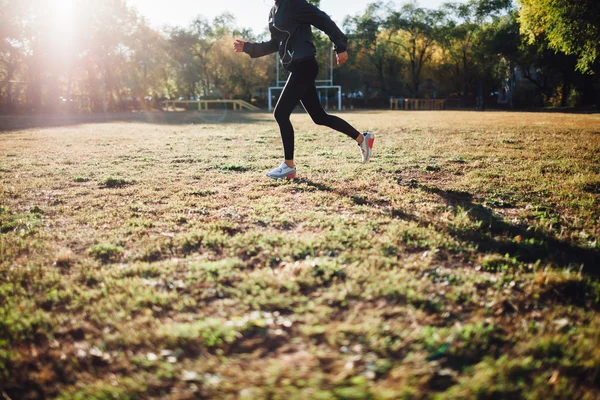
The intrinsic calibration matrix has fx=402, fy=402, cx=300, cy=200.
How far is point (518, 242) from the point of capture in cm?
303

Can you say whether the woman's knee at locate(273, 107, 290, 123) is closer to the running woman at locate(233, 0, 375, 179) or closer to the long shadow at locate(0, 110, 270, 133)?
the running woman at locate(233, 0, 375, 179)

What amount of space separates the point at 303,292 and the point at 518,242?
1815 millimetres

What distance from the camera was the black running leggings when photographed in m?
4.93

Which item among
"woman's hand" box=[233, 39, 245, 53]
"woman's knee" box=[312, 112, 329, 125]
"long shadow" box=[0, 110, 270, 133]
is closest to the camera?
"woman's knee" box=[312, 112, 329, 125]

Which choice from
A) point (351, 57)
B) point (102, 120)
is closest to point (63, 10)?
point (102, 120)

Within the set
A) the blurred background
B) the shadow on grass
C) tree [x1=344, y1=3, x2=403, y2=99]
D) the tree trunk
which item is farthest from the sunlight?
the tree trunk

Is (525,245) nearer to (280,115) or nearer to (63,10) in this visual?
(280,115)

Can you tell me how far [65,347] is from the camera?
1839mm

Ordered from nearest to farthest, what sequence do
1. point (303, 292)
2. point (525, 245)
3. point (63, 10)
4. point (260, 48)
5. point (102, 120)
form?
point (303, 292)
point (525, 245)
point (260, 48)
point (102, 120)
point (63, 10)

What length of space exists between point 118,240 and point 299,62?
298cm

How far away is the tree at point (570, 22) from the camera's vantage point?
52.8 ft

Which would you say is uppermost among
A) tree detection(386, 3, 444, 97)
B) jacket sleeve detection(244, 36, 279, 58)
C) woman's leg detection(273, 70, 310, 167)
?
tree detection(386, 3, 444, 97)

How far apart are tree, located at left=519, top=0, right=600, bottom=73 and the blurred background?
0.06 meters

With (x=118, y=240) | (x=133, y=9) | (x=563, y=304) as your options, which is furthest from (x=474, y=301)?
(x=133, y=9)
